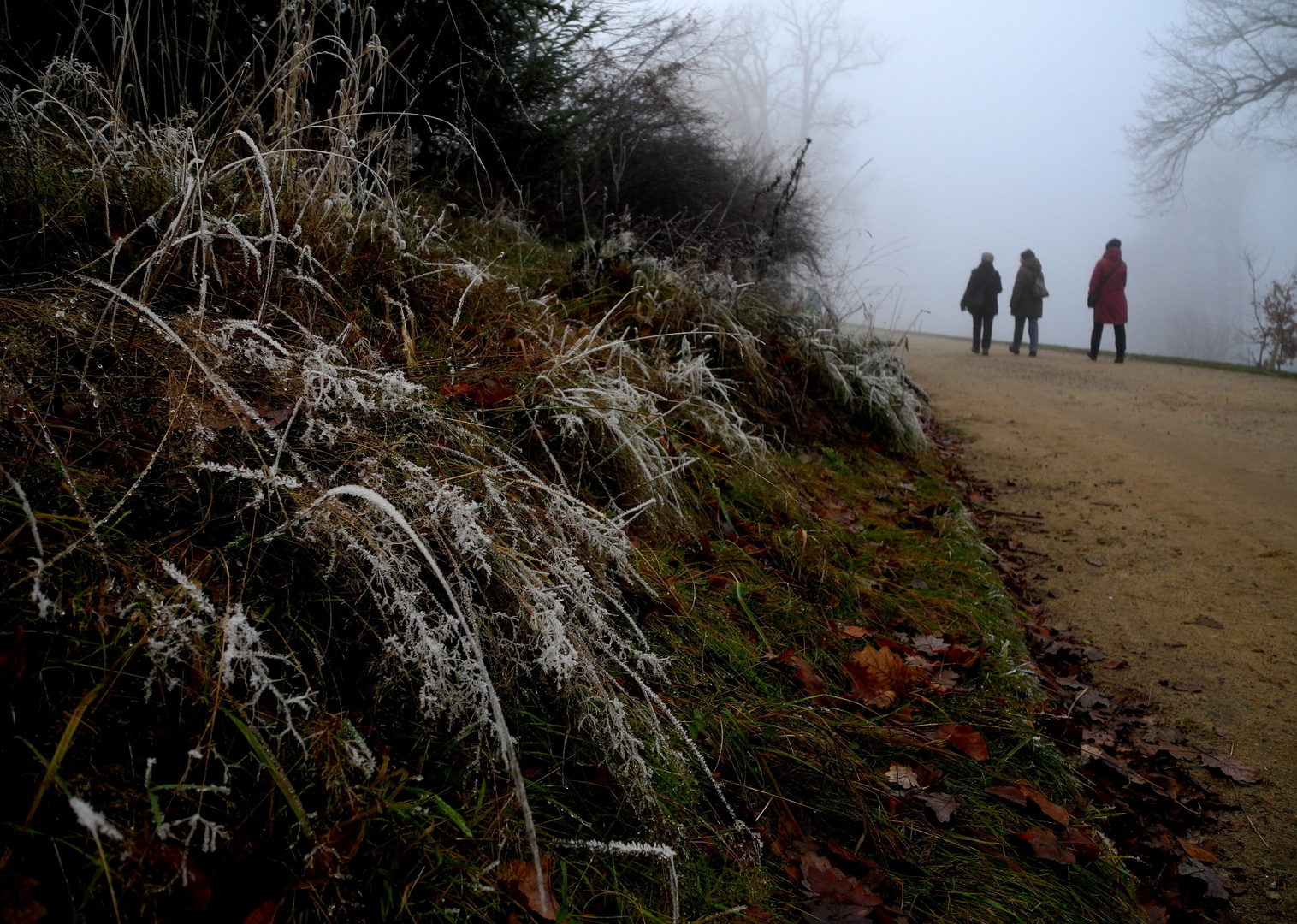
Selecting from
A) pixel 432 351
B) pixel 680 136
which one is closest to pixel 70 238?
pixel 432 351

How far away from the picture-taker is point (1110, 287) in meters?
10.4

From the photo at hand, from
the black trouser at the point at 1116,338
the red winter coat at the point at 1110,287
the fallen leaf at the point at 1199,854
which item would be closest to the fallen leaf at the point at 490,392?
the fallen leaf at the point at 1199,854

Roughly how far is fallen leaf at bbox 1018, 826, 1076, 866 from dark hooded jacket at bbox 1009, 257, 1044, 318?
448 inches

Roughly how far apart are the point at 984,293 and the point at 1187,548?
9364 millimetres

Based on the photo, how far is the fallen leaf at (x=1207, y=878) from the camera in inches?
57.4

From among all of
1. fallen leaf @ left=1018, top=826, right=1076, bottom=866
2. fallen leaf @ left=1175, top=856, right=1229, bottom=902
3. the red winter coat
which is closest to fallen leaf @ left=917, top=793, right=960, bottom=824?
fallen leaf @ left=1018, top=826, right=1076, bottom=866

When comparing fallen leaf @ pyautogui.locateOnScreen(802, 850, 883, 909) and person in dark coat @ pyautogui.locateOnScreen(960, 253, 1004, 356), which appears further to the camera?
person in dark coat @ pyautogui.locateOnScreen(960, 253, 1004, 356)

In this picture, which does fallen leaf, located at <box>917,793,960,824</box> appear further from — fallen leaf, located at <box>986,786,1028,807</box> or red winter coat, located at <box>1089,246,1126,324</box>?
red winter coat, located at <box>1089,246,1126,324</box>

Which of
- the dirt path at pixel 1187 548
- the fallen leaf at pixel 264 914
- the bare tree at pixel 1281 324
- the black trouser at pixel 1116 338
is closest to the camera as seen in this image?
the fallen leaf at pixel 264 914

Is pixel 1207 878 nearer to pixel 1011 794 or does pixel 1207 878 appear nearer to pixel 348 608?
pixel 1011 794

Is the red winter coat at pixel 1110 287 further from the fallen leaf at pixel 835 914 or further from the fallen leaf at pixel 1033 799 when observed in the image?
the fallen leaf at pixel 835 914

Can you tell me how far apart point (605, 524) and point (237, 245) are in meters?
1.29

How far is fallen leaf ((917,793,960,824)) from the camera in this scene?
141 cm

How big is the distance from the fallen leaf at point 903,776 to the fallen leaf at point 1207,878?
0.60 metres
